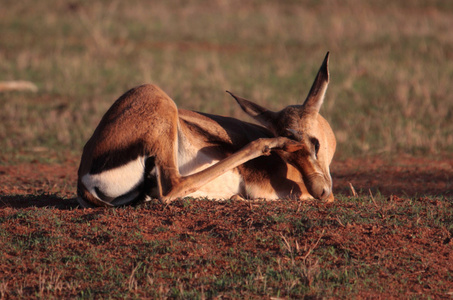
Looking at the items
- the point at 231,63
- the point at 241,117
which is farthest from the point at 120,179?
the point at 231,63

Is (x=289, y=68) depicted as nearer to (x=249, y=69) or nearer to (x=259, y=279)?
(x=249, y=69)

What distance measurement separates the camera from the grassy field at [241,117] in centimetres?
402

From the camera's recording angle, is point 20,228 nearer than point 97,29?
Yes

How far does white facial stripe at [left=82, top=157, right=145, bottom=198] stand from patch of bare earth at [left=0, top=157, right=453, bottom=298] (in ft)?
0.63

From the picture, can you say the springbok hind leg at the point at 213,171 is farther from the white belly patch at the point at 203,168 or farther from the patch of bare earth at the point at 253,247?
the white belly patch at the point at 203,168

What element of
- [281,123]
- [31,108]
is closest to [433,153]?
[281,123]

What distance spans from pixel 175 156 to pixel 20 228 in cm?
133

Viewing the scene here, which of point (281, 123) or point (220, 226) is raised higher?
point (281, 123)

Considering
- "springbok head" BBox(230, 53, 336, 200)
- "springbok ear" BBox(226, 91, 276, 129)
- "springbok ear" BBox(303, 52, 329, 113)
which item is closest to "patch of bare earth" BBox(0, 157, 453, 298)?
"springbok head" BBox(230, 53, 336, 200)

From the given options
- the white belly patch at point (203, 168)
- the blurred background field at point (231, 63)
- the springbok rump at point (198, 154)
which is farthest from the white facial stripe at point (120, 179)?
the blurred background field at point (231, 63)

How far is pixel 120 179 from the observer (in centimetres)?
495

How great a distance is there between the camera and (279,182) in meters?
5.62

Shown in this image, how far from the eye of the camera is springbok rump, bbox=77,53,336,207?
497 centimetres

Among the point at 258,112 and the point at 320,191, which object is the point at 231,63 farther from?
the point at 320,191
